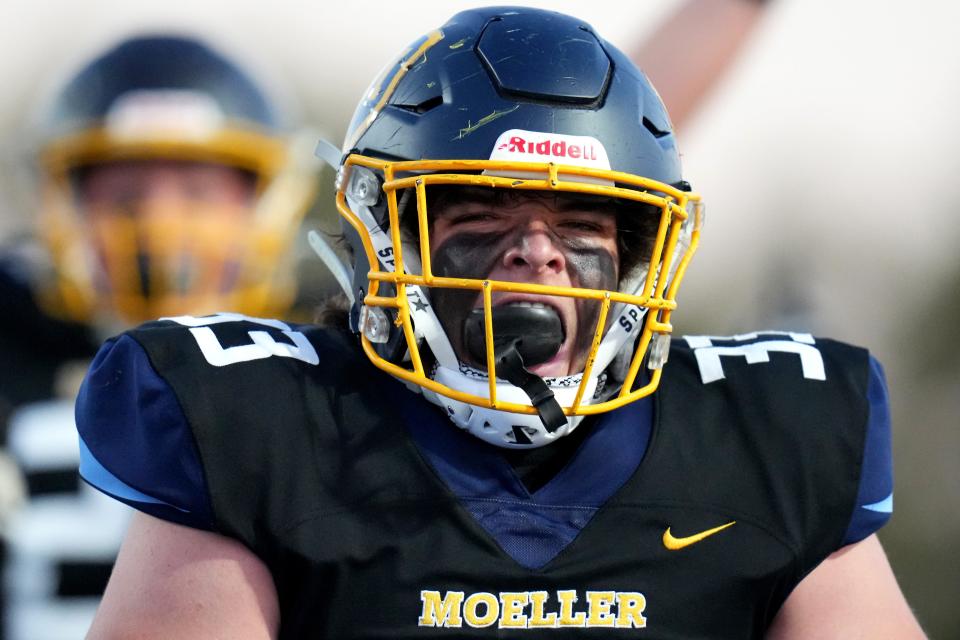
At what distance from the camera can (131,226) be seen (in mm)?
3695

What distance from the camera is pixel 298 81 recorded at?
7773 mm

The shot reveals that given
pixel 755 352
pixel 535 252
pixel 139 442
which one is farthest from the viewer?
pixel 755 352

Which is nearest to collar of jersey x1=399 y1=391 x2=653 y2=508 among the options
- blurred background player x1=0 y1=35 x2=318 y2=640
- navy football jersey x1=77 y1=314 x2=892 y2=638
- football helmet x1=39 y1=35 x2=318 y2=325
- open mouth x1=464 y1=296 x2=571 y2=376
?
navy football jersey x1=77 y1=314 x2=892 y2=638

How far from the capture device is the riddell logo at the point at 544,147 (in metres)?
1.82

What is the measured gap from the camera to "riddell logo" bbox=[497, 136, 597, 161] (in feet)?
5.97

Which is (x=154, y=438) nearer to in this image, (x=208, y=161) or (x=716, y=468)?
(x=716, y=468)

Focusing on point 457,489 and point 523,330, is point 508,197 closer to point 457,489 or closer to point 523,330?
point 523,330

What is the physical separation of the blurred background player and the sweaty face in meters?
1.74

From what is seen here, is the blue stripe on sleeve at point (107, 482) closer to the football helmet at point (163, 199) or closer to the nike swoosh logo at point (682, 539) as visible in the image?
the nike swoosh logo at point (682, 539)

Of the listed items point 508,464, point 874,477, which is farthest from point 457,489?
point 874,477

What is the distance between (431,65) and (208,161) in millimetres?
2135

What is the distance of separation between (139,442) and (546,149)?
0.62m

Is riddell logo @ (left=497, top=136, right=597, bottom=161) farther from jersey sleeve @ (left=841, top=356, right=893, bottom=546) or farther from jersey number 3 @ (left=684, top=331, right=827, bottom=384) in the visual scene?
jersey sleeve @ (left=841, top=356, right=893, bottom=546)

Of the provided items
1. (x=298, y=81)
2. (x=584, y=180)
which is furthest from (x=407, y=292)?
(x=298, y=81)
